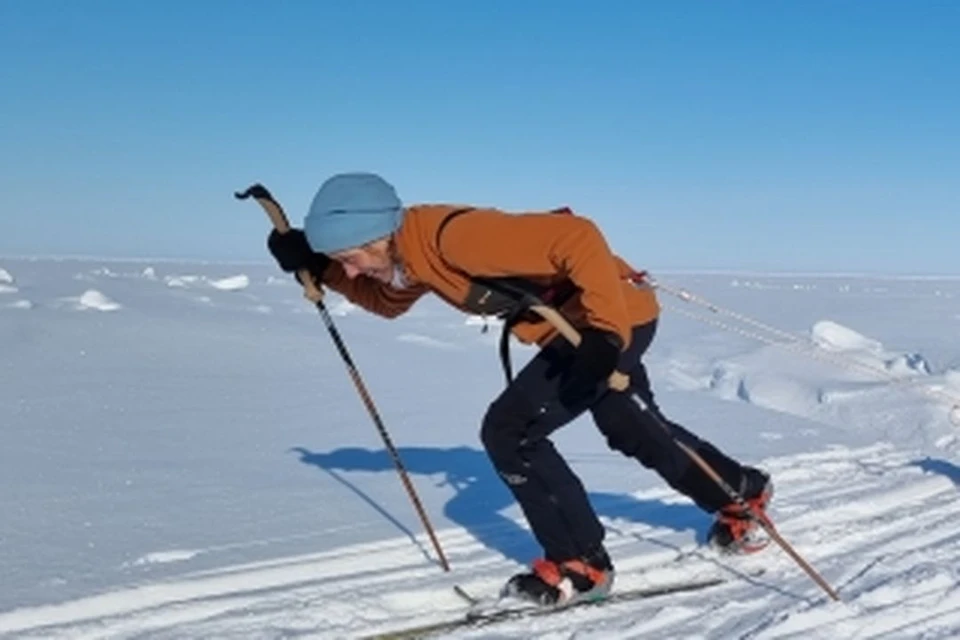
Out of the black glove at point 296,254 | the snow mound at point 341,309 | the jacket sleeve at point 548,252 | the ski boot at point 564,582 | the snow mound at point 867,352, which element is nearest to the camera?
the jacket sleeve at point 548,252

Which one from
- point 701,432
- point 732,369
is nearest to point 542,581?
point 701,432

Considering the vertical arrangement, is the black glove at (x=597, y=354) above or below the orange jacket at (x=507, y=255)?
below

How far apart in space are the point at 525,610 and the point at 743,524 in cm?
113

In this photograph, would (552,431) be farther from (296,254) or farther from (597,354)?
(296,254)

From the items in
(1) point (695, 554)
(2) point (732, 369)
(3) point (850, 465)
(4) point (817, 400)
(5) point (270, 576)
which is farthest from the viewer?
(2) point (732, 369)

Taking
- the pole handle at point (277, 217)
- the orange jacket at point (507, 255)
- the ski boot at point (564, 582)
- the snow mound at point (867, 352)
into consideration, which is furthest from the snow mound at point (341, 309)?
the orange jacket at point (507, 255)

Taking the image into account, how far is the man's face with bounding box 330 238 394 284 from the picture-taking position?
320 cm

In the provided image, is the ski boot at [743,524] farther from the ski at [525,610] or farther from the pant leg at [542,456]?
the pant leg at [542,456]

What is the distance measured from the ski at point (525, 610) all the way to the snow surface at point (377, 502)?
0.07m

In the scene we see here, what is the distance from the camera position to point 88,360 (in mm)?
9867

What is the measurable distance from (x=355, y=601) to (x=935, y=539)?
2.40m

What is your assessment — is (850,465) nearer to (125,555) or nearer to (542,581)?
(542,581)

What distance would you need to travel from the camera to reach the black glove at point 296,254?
12.7 feet

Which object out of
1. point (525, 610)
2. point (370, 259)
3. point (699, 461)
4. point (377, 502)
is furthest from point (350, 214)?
point (377, 502)
